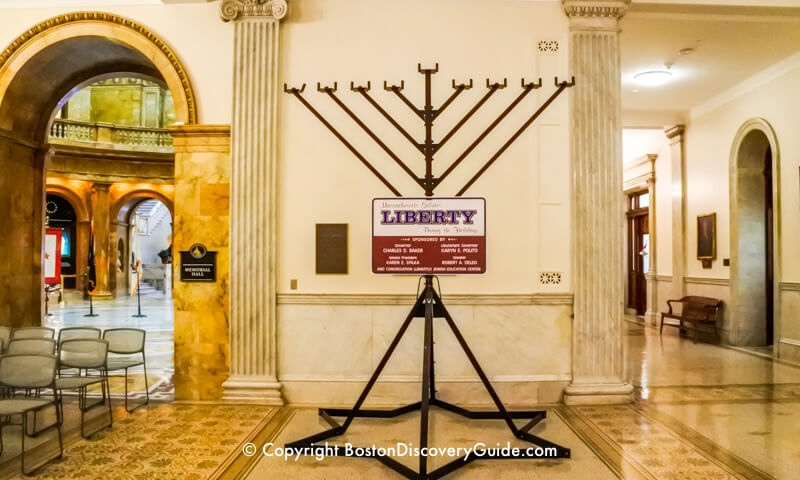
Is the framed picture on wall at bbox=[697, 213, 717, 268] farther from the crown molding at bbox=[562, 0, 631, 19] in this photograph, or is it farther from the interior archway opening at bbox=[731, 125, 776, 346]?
the crown molding at bbox=[562, 0, 631, 19]

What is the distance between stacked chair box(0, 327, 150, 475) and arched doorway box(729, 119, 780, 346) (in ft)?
24.6

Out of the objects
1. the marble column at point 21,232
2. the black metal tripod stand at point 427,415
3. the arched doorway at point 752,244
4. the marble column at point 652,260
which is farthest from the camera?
the marble column at point 652,260

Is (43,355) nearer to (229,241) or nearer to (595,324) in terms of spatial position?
(229,241)

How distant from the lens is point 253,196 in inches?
169

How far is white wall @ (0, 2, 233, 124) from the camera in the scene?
4.43 m

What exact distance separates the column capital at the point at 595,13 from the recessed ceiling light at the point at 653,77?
8.04 feet

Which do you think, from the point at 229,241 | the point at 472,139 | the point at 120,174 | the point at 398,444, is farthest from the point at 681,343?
the point at 120,174

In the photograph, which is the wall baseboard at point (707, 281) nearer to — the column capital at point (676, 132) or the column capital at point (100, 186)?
the column capital at point (676, 132)

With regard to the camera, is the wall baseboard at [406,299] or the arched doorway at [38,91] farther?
the arched doorway at [38,91]

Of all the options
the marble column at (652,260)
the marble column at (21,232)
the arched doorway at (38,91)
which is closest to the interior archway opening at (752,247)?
the marble column at (652,260)

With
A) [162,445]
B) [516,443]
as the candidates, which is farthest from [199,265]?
[516,443]

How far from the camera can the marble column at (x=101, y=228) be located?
14523 mm

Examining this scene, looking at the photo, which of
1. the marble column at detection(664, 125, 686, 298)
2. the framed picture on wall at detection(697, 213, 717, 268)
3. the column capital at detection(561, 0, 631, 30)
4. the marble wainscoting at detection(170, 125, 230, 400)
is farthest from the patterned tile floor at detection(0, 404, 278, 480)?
the marble column at detection(664, 125, 686, 298)

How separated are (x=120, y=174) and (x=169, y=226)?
9.44 m
